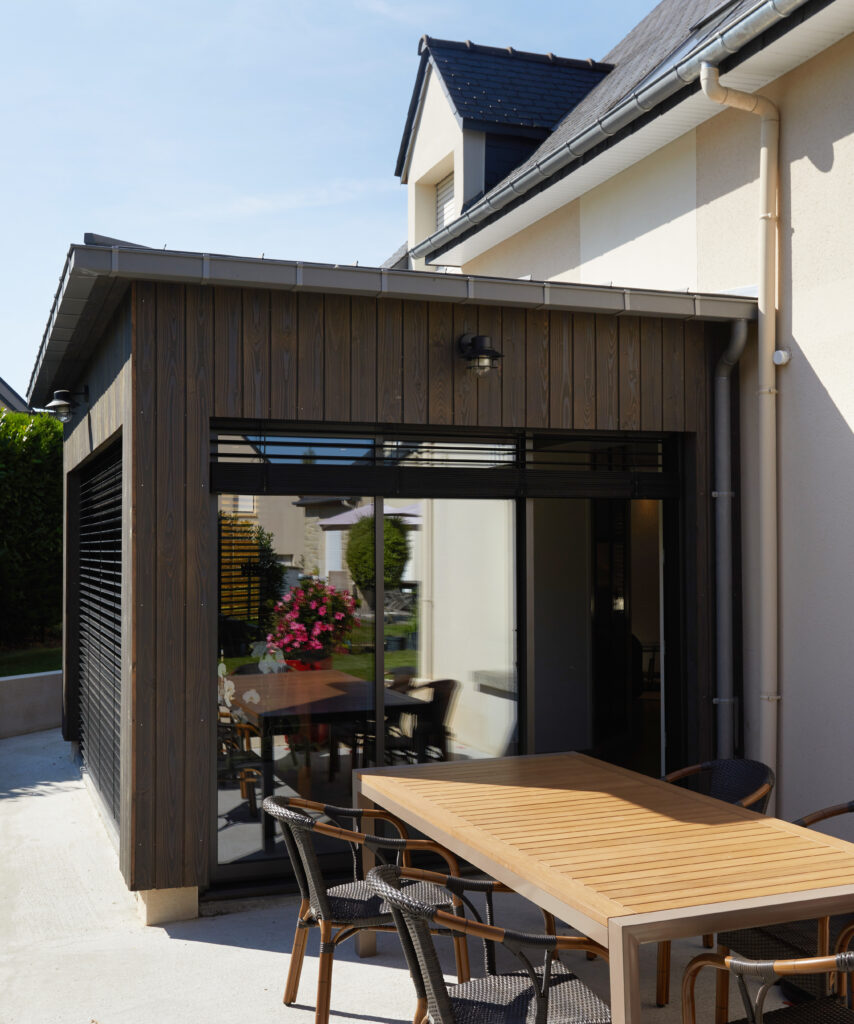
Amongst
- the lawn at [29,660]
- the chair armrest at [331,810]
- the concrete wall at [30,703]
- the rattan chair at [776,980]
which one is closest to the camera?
the rattan chair at [776,980]

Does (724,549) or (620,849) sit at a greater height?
(724,549)

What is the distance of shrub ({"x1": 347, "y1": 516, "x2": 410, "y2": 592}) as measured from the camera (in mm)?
5871

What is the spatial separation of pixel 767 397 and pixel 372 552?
2504 mm

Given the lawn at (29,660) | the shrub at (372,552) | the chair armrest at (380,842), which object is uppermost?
the shrub at (372,552)

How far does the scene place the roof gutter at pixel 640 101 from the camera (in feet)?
18.1

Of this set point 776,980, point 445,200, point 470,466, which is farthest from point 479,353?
point 445,200

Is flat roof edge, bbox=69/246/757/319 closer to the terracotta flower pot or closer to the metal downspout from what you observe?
the metal downspout

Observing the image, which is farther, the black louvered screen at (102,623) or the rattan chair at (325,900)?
the black louvered screen at (102,623)

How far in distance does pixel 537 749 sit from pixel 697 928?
3.69m

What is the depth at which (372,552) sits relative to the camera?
5.89 m

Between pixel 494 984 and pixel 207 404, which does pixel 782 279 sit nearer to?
pixel 207 404

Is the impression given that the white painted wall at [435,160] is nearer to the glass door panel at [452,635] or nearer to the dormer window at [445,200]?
the dormer window at [445,200]

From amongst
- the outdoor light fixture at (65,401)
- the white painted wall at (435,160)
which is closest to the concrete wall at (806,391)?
the white painted wall at (435,160)

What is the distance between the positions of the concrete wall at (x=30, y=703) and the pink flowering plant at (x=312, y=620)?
590cm
